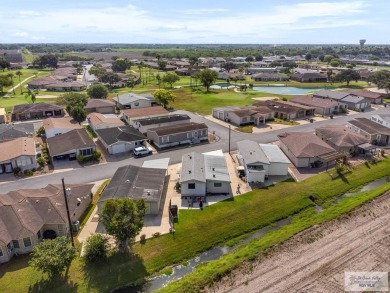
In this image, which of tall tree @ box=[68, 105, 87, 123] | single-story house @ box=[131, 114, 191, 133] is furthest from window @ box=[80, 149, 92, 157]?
tall tree @ box=[68, 105, 87, 123]

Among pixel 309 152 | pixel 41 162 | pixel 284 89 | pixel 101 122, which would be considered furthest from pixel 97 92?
pixel 284 89

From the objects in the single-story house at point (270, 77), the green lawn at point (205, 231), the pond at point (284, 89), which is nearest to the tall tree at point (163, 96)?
the green lawn at point (205, 231)

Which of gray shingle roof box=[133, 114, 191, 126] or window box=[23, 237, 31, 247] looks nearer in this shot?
window box=[23, 237, 31, 247]

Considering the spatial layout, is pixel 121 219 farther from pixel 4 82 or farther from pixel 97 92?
pixel 4 82

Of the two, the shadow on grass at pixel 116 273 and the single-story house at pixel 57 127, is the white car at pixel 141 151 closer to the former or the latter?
the single-story house at pixel 57 127

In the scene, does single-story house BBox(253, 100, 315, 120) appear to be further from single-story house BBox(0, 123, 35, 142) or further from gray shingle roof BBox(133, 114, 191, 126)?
single-story house BBox(0, 123, 35, 142)

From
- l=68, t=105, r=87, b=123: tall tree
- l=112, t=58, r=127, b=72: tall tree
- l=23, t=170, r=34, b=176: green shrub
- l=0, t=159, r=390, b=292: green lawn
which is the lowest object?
l=0, t=159, r=390, b=292: green lawn

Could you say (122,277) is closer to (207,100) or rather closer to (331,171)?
(331,171)

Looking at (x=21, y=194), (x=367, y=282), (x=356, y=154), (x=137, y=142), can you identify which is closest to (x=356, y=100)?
(x=356, y=154)
